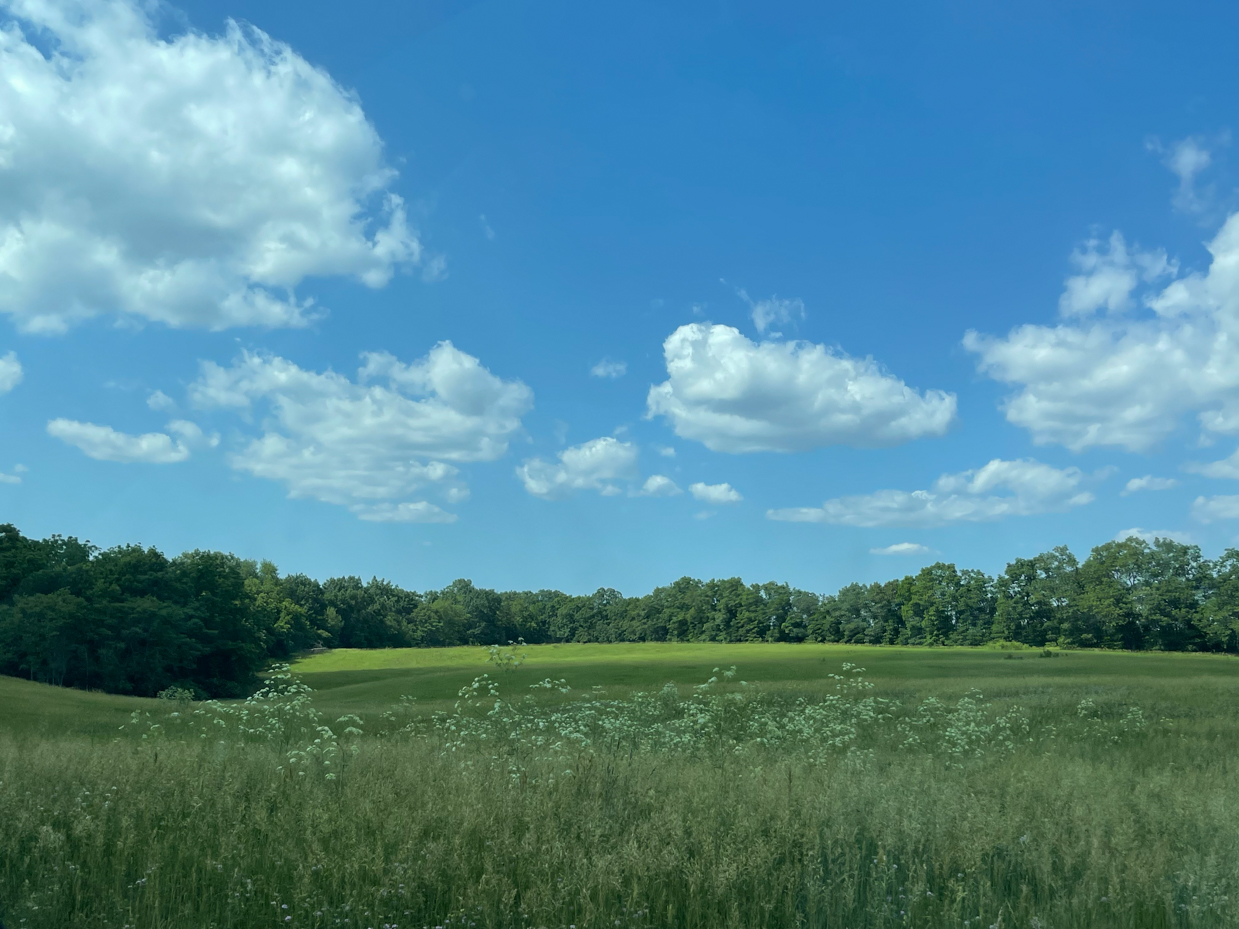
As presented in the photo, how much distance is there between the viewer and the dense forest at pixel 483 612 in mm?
63094

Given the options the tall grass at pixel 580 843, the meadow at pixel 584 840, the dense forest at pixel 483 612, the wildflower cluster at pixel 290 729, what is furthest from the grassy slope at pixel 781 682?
the dense forest at pixel 483 612

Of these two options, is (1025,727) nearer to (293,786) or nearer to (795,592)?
(293,786)

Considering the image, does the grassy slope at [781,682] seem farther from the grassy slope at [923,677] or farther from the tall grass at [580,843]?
the tall grass at [580,843]

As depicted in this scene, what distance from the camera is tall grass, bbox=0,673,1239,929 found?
4.62 meters

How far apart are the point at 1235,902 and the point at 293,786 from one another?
269 inches

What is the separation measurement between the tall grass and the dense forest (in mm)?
65287

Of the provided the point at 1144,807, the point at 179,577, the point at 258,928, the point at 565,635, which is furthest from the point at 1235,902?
the point at 565,635

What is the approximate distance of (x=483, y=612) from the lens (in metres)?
151

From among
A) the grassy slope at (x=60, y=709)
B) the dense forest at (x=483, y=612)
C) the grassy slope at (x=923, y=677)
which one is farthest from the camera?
the dense forest at (x=483, y=612)

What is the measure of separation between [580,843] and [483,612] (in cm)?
15012

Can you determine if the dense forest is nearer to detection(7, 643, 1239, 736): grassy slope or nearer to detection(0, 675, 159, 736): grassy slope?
detection(7, 643, 1239, 736): grassy slope

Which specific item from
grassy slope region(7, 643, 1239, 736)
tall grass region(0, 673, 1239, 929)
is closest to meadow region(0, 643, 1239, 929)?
tall grass region(0, 673, 1239, 929)

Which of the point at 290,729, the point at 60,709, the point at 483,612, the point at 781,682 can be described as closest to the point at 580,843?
the point at 290,729

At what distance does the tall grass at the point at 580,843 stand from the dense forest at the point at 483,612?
2570 inches
